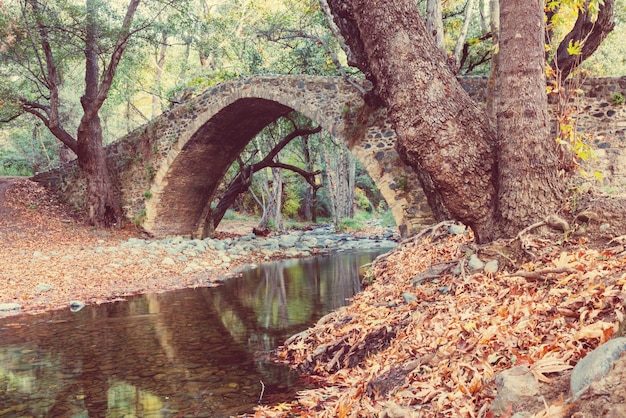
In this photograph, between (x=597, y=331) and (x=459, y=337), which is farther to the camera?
(x=459, y=337)

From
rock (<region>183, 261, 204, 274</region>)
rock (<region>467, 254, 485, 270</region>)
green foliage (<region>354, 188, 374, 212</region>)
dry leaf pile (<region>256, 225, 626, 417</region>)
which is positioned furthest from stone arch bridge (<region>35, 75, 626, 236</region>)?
→ green foliage (<region>354, 188, 374, 212</region>)

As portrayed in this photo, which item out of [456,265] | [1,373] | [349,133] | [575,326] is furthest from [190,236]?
[575,326]

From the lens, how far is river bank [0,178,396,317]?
723 cm

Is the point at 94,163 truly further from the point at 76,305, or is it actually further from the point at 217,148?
the point at 76,305

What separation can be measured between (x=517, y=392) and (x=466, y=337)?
854 mm

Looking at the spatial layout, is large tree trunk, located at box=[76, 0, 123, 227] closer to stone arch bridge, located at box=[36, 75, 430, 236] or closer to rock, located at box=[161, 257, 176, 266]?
stone arch bridge, located at box=[36, 75, 430, 236]

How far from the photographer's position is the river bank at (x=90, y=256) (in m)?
7.23

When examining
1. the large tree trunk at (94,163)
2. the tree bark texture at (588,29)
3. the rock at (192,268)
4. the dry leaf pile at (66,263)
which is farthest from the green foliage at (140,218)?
the tree bark texture at (588,29)

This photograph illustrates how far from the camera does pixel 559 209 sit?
3404mm

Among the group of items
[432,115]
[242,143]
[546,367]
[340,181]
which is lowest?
[546,367]

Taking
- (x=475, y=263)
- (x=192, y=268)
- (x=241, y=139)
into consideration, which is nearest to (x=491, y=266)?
(x=475, y=263)

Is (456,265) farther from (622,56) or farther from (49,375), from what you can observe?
(622,56)

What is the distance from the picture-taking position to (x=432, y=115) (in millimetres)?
3498

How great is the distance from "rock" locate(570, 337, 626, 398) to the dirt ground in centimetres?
5
